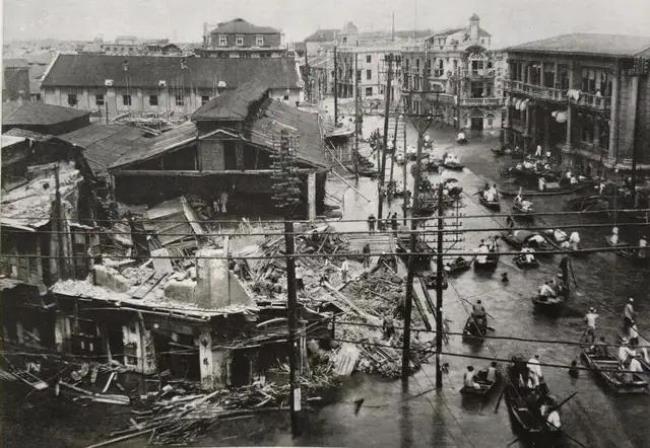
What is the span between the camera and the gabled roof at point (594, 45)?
35.7 meters

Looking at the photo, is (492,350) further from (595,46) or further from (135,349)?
(595,46)

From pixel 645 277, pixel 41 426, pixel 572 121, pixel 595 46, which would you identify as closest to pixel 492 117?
pixel 572 121

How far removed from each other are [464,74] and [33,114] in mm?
44349

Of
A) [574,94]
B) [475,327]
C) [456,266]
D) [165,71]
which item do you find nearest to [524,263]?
[456,266]

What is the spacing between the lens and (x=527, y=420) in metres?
18.5

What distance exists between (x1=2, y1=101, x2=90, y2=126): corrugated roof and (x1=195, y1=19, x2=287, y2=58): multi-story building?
659 inches

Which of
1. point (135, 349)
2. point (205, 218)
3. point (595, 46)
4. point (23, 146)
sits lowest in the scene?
point (135, 349)

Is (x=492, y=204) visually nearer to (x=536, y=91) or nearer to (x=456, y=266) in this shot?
(x=456, y=266)

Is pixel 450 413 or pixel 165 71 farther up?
pixel 165 71

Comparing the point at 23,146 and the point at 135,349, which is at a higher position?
the point at 23,146

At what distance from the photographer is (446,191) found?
42156mm

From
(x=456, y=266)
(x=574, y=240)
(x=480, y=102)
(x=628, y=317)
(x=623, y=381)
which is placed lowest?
(x=623, y=381)

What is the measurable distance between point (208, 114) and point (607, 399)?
65.4 ft

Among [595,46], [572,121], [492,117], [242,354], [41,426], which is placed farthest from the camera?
[492,117]
